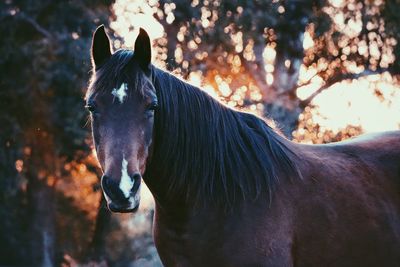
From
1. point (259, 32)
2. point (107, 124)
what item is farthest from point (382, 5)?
point (107, 124)

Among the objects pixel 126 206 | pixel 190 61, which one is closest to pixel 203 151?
pixel 126 206

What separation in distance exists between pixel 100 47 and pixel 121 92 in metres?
0.44

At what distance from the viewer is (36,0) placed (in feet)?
61.6

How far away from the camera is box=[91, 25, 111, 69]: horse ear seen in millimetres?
4047

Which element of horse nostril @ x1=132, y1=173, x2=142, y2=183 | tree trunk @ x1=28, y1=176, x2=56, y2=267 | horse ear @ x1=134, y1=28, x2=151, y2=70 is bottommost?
tree trunk @ x1=28, y1=176, x2=56, y2=267

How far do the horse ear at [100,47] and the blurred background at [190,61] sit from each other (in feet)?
31.9

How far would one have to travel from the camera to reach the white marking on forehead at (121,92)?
375 centimetres

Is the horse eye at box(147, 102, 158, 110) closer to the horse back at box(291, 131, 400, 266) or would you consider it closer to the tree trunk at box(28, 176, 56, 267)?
the horse back at box(291, 131, 400, 266)

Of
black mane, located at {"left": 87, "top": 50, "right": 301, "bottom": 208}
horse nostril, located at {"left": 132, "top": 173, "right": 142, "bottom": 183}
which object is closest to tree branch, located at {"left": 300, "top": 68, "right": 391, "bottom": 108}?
black mane, located at {"left": 87, "top": 50, "right": 301, "bottom": 208}

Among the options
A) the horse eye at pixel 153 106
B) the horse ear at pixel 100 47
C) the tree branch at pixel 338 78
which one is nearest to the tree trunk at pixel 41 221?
the tree branch at pixel 338 78

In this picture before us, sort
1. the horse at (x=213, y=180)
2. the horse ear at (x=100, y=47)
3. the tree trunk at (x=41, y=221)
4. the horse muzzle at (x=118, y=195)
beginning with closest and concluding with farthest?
1. the horse muzzle at (x=118, y=195)
2. the horse at (x=213, y=180)
3. the horse ear at (x=100, y=47)
4. the tree trunk at (x=41, y=221)

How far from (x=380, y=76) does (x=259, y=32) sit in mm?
3002

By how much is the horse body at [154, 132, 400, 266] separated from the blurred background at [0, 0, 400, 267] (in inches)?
352

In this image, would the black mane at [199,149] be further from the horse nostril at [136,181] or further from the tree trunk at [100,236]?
the tree trunk at [100,236]
